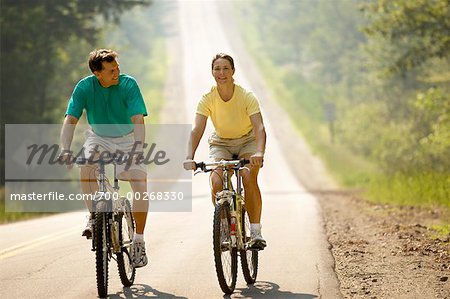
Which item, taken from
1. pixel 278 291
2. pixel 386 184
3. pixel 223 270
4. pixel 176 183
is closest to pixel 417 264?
pixel 278 291

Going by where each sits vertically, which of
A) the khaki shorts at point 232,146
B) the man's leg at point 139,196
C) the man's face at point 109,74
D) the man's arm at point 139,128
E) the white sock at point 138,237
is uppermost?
the man's face at point 109,74

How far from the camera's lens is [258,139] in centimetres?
871

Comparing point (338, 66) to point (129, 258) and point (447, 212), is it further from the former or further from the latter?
point (129, 258)

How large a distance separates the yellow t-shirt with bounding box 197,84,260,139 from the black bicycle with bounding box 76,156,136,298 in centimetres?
114

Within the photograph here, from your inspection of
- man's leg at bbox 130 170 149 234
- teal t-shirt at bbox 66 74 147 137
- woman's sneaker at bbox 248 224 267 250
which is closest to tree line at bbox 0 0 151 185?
man's leg at bbox 130 170 149 234

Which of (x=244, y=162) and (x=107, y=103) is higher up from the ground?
(x=107, y=103)

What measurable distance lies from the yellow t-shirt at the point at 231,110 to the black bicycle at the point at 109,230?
1.14 m

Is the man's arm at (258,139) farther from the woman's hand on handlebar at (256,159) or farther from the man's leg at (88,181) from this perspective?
the man's leg at (88,181)

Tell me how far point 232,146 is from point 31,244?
4425mm

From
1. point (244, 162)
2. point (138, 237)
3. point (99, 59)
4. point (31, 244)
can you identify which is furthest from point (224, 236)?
point (31, 244)

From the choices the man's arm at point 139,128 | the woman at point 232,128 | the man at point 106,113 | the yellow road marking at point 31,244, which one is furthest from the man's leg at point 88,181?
the yellow road marking at point 31,244

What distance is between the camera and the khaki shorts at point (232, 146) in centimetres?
907

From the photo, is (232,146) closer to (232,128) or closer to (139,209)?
(232,128)

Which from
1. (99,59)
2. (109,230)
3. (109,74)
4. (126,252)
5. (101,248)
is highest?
(99,59)
